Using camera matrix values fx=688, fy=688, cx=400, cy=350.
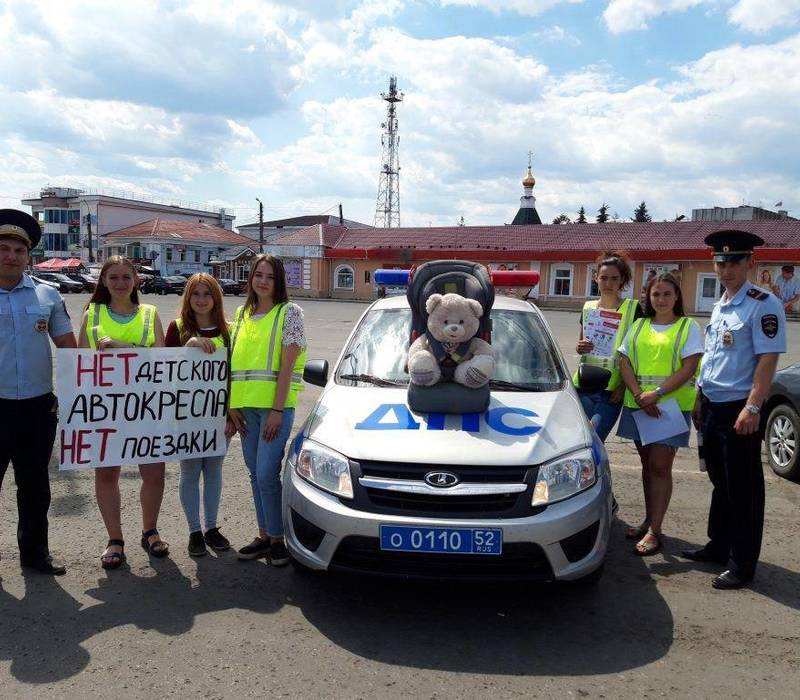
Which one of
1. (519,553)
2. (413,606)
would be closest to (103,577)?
(413,606)

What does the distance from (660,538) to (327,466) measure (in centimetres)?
240

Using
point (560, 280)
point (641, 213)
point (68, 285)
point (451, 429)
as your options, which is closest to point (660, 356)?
point (451, 429)

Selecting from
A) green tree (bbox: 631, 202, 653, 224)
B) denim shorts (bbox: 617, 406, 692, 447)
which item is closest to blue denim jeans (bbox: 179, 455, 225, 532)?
denim shorts (bbox: 617, 406, 692, 447)

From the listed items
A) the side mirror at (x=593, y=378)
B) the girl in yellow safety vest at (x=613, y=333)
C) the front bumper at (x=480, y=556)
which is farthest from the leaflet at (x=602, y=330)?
the front bumper at (x=480, y=556)

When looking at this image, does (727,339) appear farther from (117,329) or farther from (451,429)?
(117,329)

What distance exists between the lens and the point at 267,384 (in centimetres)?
413

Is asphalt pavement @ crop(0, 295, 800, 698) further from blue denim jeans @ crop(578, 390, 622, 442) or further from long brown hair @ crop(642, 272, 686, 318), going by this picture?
long brown hair @ crop(642, 272, 686, 318)

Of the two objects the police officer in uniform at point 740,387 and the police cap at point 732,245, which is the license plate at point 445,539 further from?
the police cap at point 732,245

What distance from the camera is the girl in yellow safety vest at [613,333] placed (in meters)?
4.85

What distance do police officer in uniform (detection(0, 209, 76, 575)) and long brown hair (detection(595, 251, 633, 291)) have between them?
3.62 metres

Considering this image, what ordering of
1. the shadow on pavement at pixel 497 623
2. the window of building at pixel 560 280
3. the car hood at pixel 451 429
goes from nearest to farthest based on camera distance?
1. the shadow on pavement at pixel 497 623
2. the car hood at pixel 451 429
3. the window of building at pixel 560 280

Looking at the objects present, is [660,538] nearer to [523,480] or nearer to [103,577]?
[523,480]

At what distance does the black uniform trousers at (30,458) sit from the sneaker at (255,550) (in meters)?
1.13

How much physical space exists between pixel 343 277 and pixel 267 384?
44.9 m
